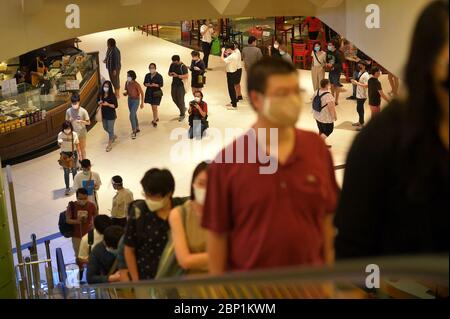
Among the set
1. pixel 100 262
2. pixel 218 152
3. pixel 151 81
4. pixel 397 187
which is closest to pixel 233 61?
pixel 151 81

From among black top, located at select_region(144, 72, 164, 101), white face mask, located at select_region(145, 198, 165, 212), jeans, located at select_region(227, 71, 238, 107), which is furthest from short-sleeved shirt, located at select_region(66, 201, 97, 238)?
jeans, located at select_region(227, 71, 238, 107)

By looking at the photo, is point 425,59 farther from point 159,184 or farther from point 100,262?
point 100,262

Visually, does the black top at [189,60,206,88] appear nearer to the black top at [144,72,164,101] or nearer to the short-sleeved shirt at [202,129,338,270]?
the black top at [144,72,164,101]

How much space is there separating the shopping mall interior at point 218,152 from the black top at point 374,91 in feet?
0.12

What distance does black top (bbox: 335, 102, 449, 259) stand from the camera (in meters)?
2.16

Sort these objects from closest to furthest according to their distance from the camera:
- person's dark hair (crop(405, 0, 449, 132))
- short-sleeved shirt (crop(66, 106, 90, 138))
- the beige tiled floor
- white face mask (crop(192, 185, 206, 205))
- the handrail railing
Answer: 1. the handrail railing
2. person's dark hair (crop(405, 0, 449, 132))
3. white face mask (crop(192, 185, 206, 205))
4. the beige tiled floor
5. short-sleeved shirt (crop(66, 106, 90, 138))

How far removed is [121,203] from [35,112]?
514 cm

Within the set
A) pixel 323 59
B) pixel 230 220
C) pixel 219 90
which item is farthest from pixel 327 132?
pixel 230 220

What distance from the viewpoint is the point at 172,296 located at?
3467 millimetres

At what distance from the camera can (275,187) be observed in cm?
250

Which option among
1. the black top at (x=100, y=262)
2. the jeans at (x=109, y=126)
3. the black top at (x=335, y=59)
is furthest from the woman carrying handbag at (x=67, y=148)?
the black top at (x=100, y=262)

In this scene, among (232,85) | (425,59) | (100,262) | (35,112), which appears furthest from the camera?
(232,85)

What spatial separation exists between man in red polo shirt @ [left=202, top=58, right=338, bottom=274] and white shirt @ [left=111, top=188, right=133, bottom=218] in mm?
6768

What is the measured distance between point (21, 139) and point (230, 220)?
11507 mm
